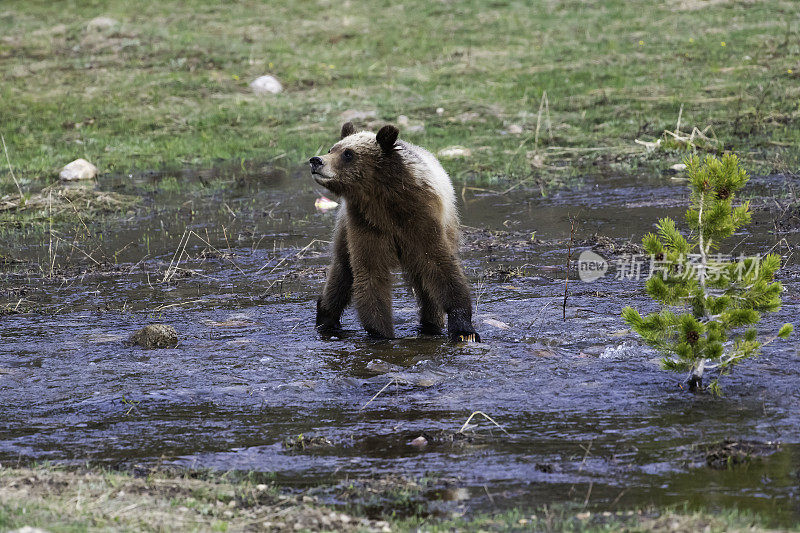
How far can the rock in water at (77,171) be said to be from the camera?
15.1 m

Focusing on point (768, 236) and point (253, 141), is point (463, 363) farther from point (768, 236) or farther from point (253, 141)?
point (253, 141)

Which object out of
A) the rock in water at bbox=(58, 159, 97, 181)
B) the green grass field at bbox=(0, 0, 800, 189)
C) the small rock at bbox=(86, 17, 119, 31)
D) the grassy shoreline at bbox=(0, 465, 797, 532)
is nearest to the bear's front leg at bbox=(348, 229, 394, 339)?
the grassy shoreline at bbox=(0, 465, 797, 532)

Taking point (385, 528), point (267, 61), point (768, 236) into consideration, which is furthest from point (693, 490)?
point (267, 61)

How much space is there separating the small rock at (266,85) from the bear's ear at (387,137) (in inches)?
493

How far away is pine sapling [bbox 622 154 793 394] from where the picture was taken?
18.5ft

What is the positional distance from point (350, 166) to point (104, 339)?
251cm

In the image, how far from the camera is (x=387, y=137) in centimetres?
759

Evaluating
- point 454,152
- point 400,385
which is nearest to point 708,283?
point 400,385

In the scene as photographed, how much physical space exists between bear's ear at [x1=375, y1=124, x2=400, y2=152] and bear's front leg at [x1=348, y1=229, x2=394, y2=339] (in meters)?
0.70

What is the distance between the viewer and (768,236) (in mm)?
10305

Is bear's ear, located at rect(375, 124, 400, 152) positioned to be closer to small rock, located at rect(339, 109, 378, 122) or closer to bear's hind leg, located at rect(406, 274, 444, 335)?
bear's hind leg, located at rect(406, 274, 444, 335)

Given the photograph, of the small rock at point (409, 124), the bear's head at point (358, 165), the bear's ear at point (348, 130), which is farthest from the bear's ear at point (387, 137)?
the small rock at point (409, 124)

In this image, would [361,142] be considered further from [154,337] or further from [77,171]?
[77,171]

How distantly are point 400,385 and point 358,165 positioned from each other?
1.99m
